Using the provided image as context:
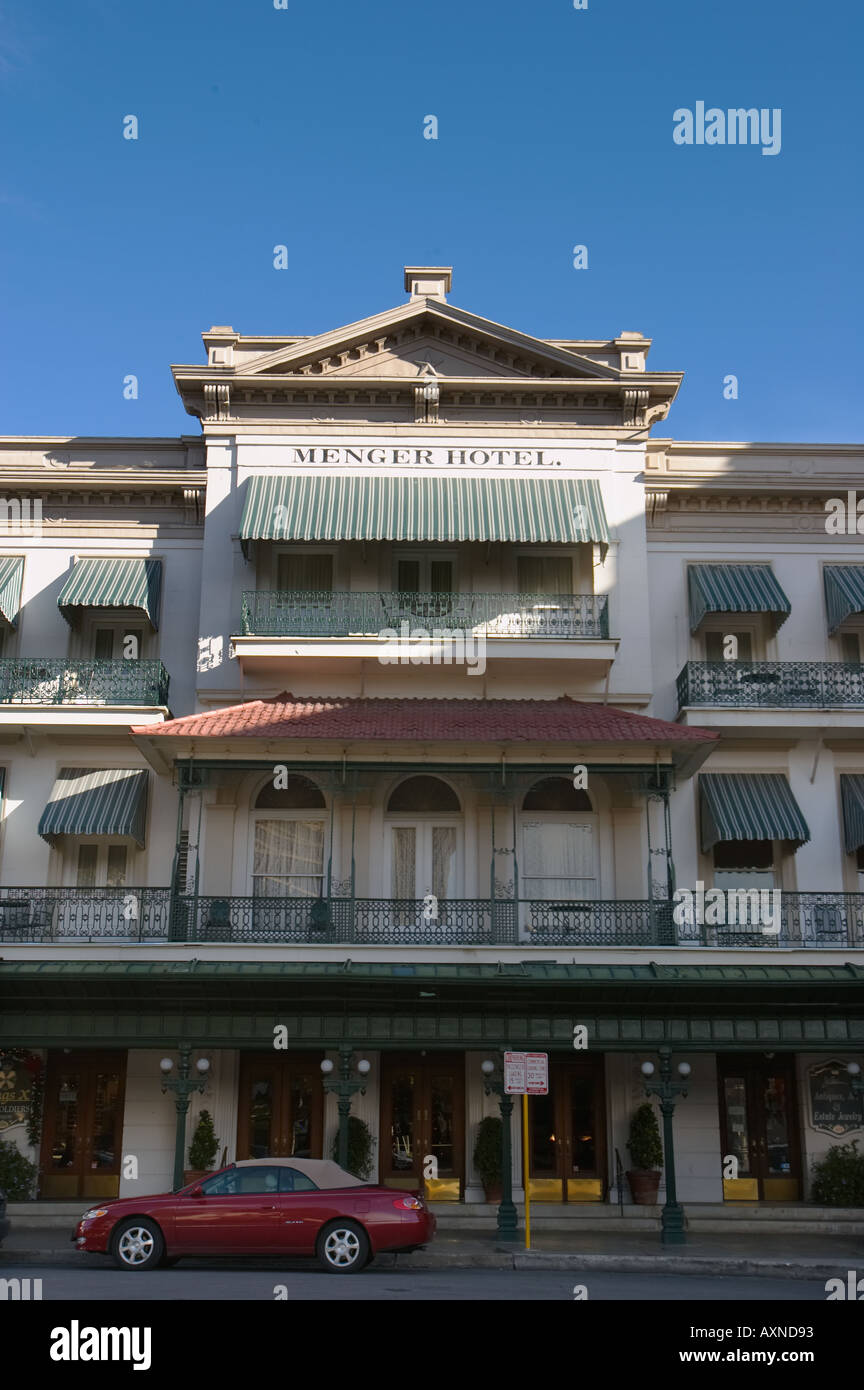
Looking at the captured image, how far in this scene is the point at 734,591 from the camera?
23.9m

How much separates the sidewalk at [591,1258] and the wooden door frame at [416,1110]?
2863 mm

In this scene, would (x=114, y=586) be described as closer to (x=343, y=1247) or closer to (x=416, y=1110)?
(x=416, y=1110)

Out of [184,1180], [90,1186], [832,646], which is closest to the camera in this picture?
[184,1180]

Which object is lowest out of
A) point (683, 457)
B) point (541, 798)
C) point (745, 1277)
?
point (745, 1277)

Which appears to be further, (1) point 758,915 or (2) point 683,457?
(2) point 683,457

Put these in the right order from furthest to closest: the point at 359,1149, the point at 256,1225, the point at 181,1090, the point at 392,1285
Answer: the point at 359,1149, the point at 181,1090, the point at 256,1225, the point at 392,1285

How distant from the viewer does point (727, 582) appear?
24.2 metres

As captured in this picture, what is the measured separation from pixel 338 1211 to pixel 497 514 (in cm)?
1268

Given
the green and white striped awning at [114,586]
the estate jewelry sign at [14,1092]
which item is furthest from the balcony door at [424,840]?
the estate jewelry sign at [14,1092]

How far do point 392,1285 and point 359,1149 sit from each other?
6987 mm

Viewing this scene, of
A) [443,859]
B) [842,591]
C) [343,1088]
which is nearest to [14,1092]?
[343,1088]

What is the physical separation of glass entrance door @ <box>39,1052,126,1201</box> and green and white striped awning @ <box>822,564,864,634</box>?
1483 centimetres

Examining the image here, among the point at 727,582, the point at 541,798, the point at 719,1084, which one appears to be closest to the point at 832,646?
the point at 727,582

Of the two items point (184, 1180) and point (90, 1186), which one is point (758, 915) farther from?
point (90, 1186)
